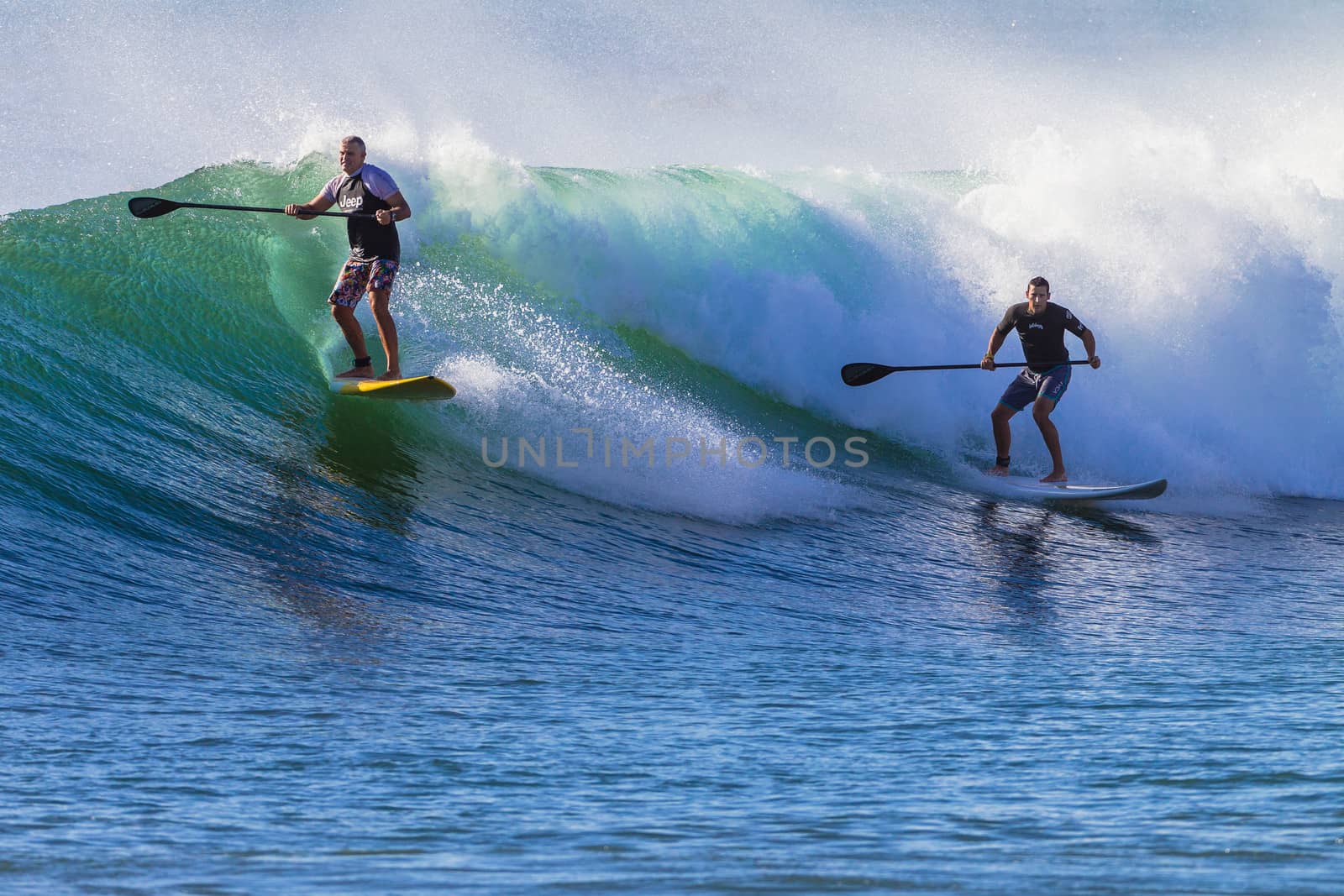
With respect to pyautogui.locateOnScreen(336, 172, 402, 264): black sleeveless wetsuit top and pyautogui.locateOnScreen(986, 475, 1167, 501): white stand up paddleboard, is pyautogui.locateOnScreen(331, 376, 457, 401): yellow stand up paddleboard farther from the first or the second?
pyautogui.locateOnScreen(986, 475, 1167, 501): white stand up paddleboard

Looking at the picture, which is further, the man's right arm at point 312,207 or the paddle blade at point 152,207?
the paddle blade at point 152,207

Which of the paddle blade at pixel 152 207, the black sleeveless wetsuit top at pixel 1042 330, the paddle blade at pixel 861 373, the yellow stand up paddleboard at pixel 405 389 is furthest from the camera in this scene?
the paddle blade at pixel 861 373

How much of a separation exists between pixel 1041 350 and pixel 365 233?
4.64 meters

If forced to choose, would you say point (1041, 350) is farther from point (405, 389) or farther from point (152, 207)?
point (152, 207)

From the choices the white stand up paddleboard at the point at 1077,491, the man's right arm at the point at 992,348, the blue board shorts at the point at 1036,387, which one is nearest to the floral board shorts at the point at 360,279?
the man's right arm at the point at 992,348

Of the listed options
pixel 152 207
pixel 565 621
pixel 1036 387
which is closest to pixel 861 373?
pixel 1036 387

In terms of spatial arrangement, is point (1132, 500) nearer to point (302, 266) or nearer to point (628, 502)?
point (628, 502)

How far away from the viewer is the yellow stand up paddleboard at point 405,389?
26.9ft

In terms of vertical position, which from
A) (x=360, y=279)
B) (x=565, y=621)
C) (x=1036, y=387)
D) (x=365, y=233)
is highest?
(x=365, y=233)

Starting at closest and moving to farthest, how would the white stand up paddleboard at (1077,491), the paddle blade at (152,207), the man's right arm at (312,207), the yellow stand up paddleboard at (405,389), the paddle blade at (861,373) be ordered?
the man's right arm at (312,207)
the yellow stand up paddleboard at (405,389)
the paddle blade at (152,207)
the white stand up paddleboard at (1077,491)
the paddle blade at (861,373)

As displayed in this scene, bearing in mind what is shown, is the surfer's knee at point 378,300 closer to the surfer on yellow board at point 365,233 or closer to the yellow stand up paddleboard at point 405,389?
the surfer on yellow board at point 365,233

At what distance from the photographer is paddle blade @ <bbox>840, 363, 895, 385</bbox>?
33.6 ft

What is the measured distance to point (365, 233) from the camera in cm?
789

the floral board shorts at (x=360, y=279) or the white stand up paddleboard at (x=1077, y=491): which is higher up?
the floral board shorts at (x=360, y=279)
